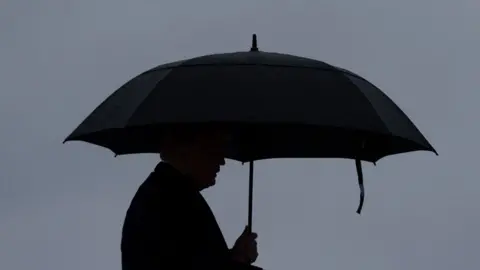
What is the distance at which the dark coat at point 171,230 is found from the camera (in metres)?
6.05

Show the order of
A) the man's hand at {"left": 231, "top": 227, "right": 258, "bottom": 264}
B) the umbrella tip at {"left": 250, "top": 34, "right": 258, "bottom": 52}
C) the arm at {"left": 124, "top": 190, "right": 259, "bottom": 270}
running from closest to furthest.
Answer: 1. the arm at {"left": 124, "top": 190, "right": 259, "bottom": 270}
2. the man's hand at {"left": 231, "top": 227, "right": 258, "bottom": 264}
3. the umbrella tip at {"left": 250, "top": 34, "right": 258, "bottom": 52}

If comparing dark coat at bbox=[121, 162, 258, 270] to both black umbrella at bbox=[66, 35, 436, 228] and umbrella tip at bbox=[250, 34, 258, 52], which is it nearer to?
black umbrella at bbox=[66, 35, 436, 228]

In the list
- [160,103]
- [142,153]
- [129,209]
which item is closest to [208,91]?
[160,103]

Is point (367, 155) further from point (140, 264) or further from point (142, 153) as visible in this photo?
point (140, 264)

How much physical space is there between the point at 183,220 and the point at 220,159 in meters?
0.35

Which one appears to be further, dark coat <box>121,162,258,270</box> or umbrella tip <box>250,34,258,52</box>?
umbrella tip <box>250,34,258,52</box>

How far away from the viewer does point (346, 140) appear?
25.1 ft

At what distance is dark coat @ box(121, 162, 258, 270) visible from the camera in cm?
605

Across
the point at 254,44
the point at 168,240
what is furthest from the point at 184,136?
the point at 254,44

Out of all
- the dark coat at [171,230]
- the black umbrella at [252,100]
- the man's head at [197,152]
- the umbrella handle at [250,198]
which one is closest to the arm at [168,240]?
the dark coat at [171,230]

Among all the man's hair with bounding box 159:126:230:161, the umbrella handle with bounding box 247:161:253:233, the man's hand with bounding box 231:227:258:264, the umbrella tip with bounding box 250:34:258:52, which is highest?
the umbrella tip with bounding box 250:34:258:52

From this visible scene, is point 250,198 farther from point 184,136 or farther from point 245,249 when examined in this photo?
point 184,136

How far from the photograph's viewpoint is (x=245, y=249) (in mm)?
6754

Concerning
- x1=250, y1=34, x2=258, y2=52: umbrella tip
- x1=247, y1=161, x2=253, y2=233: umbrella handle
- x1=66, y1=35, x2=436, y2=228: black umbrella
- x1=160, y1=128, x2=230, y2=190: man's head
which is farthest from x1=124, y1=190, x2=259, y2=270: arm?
x1=250, y1=34, x2=258, y2=52: umbrella tip
